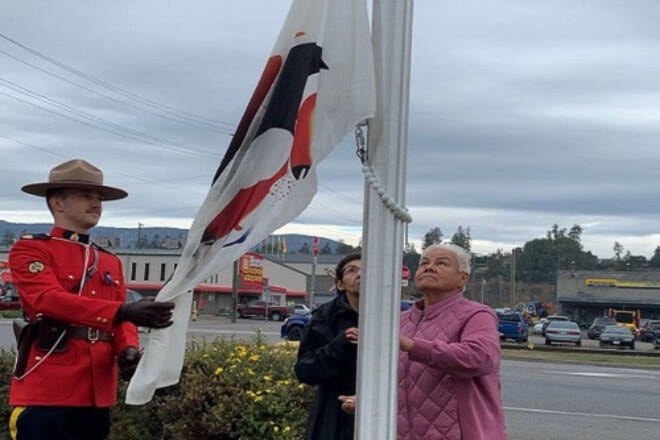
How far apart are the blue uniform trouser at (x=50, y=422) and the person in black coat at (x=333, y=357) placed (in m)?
1.11

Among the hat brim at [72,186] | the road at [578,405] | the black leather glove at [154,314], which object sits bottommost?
the road at [578,405]

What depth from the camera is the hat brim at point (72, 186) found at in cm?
384

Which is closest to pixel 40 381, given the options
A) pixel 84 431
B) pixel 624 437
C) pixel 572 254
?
pixel 84 431

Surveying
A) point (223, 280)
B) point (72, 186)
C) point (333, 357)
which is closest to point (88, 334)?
point (72, 186)

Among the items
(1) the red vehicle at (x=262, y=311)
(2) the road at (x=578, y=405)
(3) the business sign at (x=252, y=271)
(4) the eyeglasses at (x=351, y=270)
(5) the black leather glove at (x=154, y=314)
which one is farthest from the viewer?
(3) the business sign at (x=252, y=271)

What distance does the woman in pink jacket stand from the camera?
11.9ft

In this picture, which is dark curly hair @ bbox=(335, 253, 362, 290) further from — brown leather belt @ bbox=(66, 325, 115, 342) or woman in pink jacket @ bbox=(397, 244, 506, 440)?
brown leather belt @ bbox=(66, 325, 115, 342)

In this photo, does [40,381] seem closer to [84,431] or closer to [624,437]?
[84,431]

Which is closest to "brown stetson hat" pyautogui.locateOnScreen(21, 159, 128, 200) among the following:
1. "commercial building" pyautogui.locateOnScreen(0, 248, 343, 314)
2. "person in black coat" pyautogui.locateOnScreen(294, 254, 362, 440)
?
"person in black coat" pyautogui.locateOnScreen(294, 254, 362, 440)

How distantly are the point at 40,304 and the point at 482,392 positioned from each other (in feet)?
5.87

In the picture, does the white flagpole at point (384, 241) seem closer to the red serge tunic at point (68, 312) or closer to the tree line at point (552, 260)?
the red serge tunic at point (68, 312)

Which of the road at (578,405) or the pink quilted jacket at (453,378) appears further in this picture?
the road at (578,405)

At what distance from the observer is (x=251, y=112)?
9.48 feet

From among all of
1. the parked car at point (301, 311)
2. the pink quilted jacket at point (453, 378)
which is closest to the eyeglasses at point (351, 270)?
the pink quilted jacket at point (453, 378)
